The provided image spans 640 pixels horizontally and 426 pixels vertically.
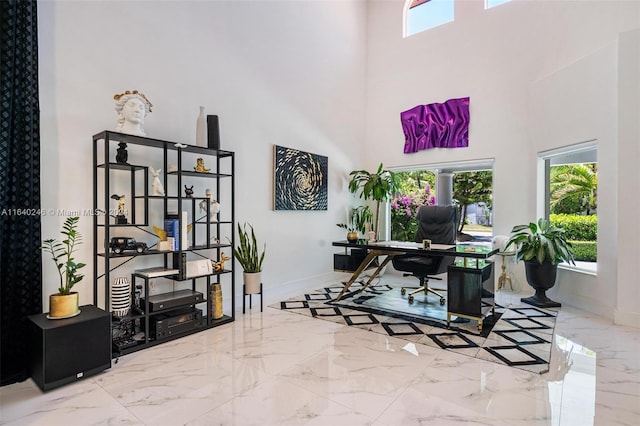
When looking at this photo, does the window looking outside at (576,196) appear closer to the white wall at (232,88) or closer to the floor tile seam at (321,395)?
the white wall at (232,88)

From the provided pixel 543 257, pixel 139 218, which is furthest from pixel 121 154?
pixel 543 257

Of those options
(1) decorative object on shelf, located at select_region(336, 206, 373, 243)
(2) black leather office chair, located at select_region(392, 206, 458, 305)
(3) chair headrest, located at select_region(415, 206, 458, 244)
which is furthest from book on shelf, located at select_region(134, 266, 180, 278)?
(1) decorative object on shelf, located at select_region(336, 206, 373, 243)

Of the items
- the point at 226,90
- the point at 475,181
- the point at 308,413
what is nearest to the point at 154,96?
the point at 226,90

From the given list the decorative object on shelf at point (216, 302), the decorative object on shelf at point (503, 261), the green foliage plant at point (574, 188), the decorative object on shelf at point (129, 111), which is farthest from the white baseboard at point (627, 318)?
the decorative object on shelf at point (129, 111)

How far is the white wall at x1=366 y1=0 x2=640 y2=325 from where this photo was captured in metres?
3.65

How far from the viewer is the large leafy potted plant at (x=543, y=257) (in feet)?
13.0

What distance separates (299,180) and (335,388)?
10.1ft

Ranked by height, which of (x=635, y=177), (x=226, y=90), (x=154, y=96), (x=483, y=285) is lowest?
(x=483, y=285)

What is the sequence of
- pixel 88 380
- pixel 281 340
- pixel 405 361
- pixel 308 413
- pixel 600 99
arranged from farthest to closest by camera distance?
pixel 600 99, pixel 281 340, pixel 405 361, pixel 88 380, pixel 308 413

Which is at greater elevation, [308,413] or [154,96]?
[154,96]

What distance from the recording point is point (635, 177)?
338 cm

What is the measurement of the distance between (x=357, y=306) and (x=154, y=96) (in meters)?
3.01

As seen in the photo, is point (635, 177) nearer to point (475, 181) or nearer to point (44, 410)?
point (475, 181)

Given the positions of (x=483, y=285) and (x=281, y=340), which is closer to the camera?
(x=281, y=340)
